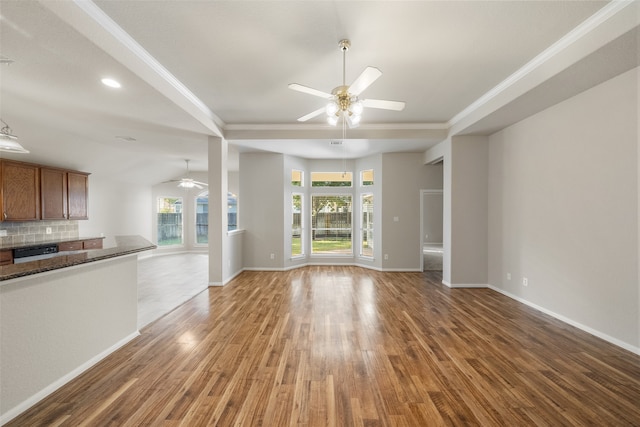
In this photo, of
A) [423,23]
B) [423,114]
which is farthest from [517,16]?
[423,114]

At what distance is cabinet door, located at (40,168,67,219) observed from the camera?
5.37 metres

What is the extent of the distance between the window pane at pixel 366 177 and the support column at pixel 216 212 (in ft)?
11.9

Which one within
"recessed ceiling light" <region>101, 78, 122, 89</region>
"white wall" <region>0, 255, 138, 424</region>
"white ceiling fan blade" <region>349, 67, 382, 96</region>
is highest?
"recessed ceiling light" <region>101, 78, 122, 89</region>

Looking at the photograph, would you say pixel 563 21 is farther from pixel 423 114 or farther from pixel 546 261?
pixel 546 261

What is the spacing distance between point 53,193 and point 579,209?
358 inches

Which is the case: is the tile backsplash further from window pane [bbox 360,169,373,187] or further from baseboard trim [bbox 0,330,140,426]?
window pane [bbox 360,169,373,187]

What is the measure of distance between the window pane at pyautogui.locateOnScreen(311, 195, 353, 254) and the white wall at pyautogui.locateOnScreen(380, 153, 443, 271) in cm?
118

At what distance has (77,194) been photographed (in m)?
6.23

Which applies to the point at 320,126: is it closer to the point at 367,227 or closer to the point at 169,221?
the point at 367,227

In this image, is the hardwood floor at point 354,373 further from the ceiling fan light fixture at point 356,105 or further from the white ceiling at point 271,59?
the white ceiling at point 271,59

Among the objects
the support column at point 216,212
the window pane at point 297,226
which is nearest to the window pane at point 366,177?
the window pane at point 297,226

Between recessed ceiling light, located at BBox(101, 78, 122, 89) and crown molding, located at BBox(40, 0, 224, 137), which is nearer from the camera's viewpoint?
crown molding, located at BBox(40, 0, 224, 137)

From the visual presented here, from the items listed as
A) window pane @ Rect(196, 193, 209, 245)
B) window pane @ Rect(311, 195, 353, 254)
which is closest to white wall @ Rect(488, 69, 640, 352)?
window pane @ Rect(311, 195, 353, 254)

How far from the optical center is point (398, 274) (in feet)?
20.3
